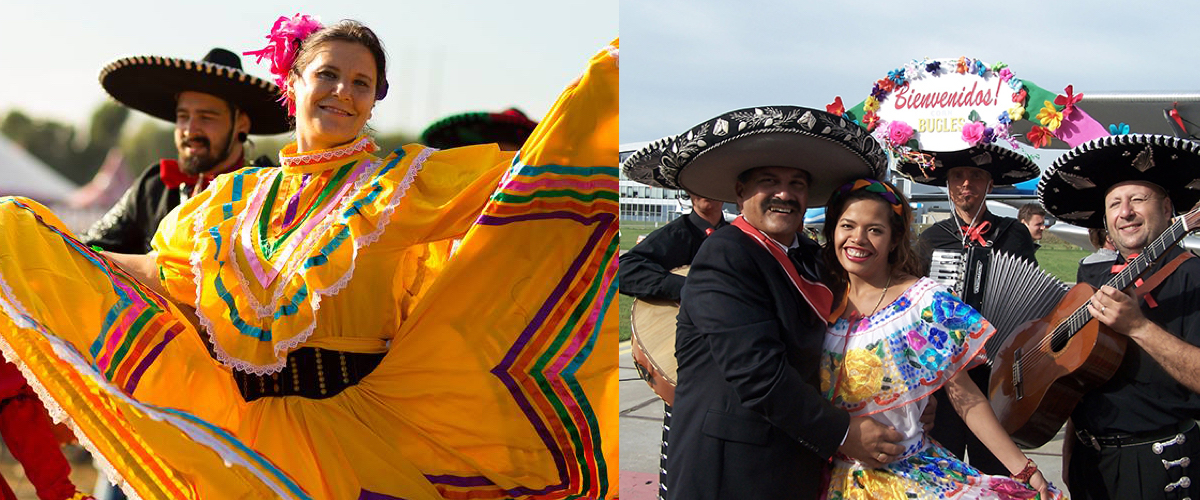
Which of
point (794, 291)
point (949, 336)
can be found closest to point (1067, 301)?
point (949, 336)

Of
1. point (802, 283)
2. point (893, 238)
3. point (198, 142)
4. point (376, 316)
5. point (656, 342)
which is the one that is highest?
point (198, 142)

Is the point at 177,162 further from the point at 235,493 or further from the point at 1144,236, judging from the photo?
the point at 1144,236

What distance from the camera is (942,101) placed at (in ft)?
17.9

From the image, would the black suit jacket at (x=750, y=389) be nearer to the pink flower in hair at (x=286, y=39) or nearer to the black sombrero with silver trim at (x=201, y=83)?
the pink flower in hair at (x=286, y=39)

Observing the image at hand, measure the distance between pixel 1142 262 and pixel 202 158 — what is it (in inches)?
156

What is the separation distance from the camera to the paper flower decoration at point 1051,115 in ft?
17.1

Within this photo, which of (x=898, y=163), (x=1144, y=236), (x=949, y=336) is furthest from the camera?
(x=898, y=163)

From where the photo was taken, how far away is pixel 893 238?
2.70 meters

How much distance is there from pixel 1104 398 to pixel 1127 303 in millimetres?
365

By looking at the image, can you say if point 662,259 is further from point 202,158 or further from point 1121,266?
point 202,158

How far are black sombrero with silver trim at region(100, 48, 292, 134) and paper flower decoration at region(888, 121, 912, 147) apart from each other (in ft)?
11.3

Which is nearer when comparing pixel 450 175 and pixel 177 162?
pixel 450 175

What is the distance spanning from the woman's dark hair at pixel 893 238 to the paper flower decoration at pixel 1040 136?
3.04 metres

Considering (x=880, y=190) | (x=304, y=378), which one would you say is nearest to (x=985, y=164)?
(x=880, y=190)
